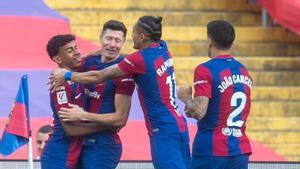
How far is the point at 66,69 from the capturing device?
32.1 feet

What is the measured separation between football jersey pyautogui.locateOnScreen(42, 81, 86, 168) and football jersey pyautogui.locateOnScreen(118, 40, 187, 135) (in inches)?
23.5

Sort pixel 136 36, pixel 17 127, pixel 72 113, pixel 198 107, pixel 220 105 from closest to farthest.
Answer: pixel 198 107, pixel 220 105, pixel 136 36, pixel 72 113, pixel 17 127

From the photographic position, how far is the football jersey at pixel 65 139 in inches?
386

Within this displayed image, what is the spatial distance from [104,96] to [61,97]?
13.7 inches

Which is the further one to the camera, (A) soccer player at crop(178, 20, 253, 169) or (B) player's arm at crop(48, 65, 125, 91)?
(B) player's arm at crop(48, 65, 125, 91)

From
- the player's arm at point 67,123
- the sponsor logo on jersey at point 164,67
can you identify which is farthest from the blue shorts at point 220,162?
the player's arm at point 67,123

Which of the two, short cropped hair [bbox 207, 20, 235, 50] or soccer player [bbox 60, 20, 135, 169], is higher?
short cropped hair [bbox 207, 20, 235, 50]

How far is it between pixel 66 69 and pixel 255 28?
645 centimetres

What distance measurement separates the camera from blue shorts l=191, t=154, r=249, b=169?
9.20 meters

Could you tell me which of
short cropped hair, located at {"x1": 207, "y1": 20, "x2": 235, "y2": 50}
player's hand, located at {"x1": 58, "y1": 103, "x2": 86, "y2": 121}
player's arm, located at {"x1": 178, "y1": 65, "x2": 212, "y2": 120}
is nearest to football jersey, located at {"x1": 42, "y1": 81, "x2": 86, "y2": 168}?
player's hand, located at {"x1": 58, "y1": 103, "x2": 86, "y2": 121}

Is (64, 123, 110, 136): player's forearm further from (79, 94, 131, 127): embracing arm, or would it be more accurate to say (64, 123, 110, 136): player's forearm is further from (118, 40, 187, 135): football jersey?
(118, 40, 187, 135): football jersey

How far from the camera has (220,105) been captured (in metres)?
9.16

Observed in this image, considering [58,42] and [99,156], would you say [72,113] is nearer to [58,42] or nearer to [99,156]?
[99,156]

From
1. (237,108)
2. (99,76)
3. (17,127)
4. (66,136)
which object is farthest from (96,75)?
(17,127)
